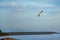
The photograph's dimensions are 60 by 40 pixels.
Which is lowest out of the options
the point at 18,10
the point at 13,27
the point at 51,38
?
the point at 51,38

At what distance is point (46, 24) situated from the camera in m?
3.81

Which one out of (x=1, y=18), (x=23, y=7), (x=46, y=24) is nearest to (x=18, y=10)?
(x=23, y=7)

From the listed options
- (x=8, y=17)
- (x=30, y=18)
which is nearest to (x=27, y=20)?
(x=30, y=18)

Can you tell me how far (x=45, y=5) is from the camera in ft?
12.5

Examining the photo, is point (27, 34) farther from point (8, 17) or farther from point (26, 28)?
Answer: point (8, 17)

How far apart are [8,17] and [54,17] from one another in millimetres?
854

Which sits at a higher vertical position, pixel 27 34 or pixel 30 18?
pixel 30 18

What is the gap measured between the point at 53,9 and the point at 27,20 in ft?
1.73

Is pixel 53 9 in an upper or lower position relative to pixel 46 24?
upper

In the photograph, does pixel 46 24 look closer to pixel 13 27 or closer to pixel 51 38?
pixel 51 38

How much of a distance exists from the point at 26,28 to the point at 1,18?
1.67ft

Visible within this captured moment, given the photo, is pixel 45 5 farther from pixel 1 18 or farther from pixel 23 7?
pixel 1 18

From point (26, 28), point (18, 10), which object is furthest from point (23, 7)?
point (26, 28)

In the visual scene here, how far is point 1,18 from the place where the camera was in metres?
3.81
